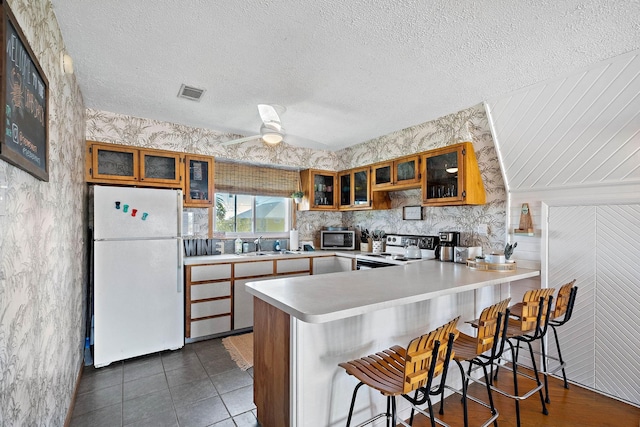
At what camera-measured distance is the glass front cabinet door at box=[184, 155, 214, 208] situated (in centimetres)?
352

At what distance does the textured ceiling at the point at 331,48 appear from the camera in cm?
162

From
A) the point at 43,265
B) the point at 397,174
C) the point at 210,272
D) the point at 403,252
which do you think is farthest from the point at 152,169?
the point at 403,252

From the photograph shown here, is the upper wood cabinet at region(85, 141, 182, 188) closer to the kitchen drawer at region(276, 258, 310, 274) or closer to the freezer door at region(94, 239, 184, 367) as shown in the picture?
the freezer door at region(94, 239, 184, 367)

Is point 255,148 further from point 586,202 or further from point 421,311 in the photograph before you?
point 586,202

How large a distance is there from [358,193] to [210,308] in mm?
2383

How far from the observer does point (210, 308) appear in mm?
3400

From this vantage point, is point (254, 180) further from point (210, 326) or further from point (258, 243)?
point (210, 326)

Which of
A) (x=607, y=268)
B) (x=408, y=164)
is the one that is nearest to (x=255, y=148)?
(x=408, y=164)

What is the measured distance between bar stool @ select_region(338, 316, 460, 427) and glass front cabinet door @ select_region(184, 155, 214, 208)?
2.67 meters

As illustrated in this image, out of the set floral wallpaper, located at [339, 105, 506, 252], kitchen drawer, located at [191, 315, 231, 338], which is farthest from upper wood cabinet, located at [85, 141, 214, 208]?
floral wallpaper, located at [339, 105, 506, 252]

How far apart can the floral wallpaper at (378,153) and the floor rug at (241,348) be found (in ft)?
4.26

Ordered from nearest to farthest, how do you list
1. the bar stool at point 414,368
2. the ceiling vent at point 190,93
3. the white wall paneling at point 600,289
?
the bar stool at point 414,368
the white wall paneling at point 600,289
the ceiling vent at point 190,93

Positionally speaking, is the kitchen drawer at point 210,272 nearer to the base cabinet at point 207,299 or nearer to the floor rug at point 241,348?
the base cabinet at point 207,299

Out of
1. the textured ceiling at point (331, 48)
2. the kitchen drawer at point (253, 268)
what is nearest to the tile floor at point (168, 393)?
the kitchen drawer at point (253, 268)
